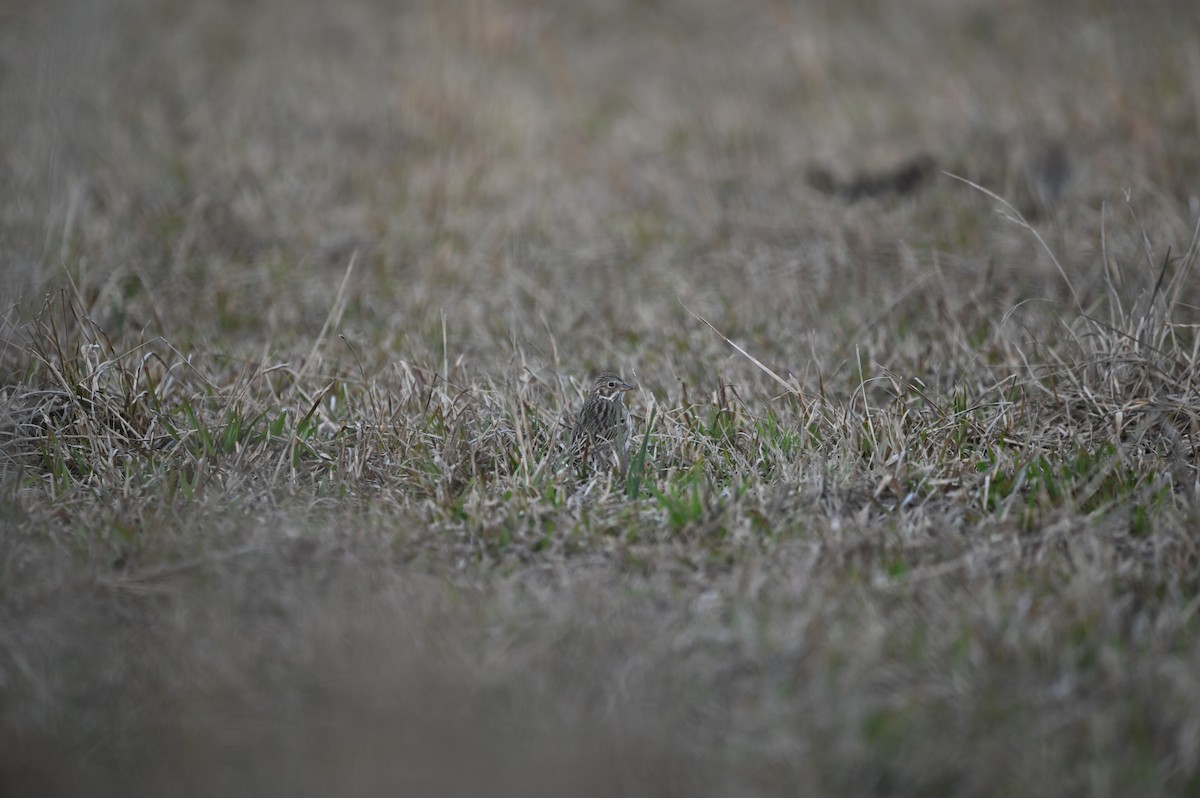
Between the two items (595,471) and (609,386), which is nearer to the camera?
(595,471)

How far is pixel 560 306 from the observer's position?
5.00 m

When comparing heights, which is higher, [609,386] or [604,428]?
[609,386]

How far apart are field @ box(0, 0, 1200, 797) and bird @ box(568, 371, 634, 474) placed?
0.09 m

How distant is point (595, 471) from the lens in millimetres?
3424

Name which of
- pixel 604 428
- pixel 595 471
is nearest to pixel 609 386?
pixel 604 428

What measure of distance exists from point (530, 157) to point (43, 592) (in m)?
4.87

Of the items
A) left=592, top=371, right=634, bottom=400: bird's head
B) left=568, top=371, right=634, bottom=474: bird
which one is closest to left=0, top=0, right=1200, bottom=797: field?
left=568, top=371, right=634, bottom=474: bird

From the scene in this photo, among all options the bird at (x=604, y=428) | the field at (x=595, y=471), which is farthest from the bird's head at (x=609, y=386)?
the field at (x=595, y=471)

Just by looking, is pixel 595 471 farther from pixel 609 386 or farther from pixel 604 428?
pixel 609 386

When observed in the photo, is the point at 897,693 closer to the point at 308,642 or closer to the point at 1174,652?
the point at 1174,652

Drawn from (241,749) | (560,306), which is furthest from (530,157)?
(241,749)

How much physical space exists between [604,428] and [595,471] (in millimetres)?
150

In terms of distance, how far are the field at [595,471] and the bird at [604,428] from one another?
0.09 m

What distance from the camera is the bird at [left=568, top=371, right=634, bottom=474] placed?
3.43m
